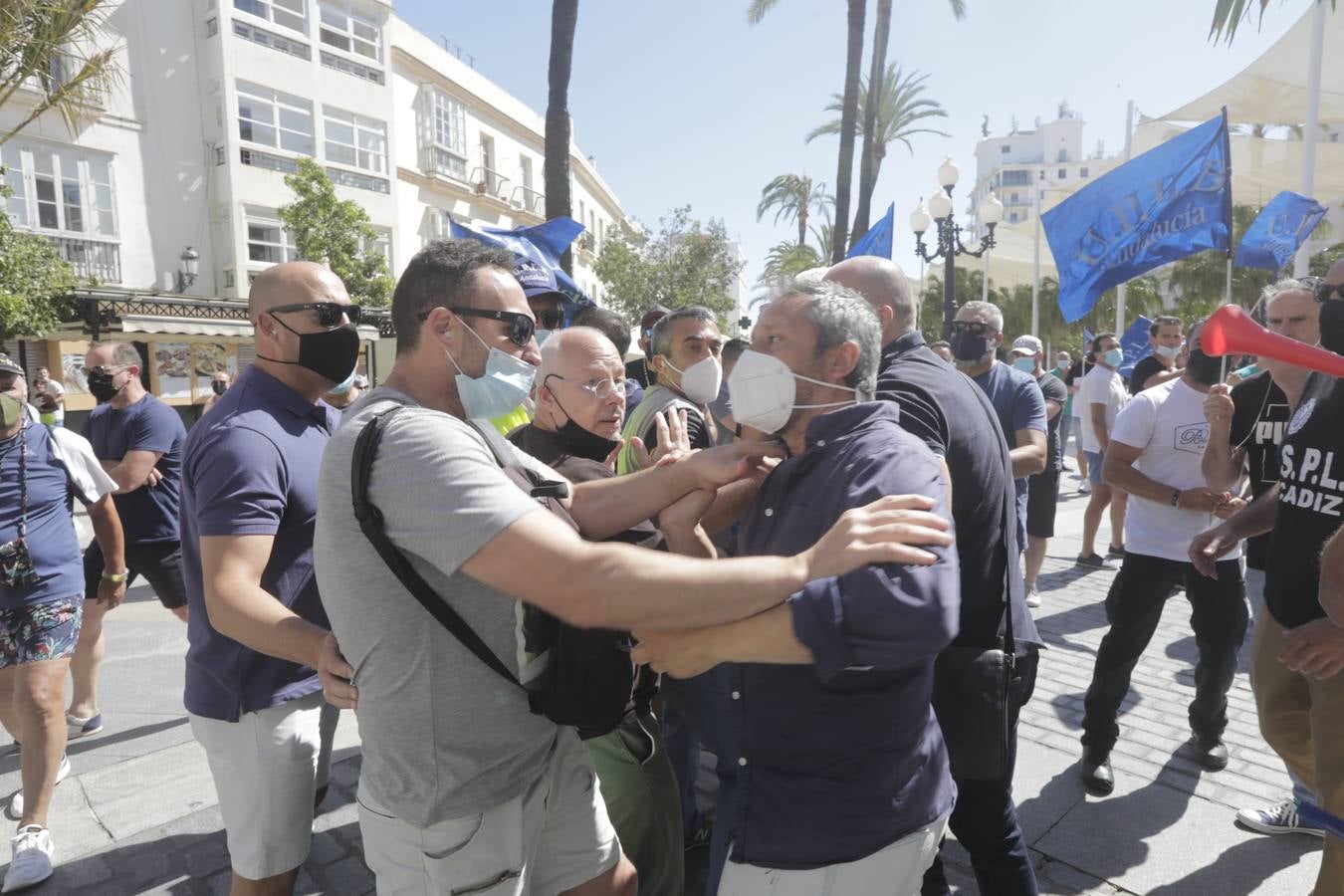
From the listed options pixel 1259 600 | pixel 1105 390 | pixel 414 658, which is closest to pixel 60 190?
pixel 1105 390

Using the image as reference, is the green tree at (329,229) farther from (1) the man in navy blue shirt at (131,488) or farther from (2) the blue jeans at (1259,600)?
(2) the blue jeans at (1259,600)

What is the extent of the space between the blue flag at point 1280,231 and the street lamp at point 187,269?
20814 millimetres

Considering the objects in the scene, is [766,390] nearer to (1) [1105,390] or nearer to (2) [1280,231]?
(1) [1105,390]

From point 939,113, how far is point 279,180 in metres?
22.2

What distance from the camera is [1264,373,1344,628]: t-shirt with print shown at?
2.51 meters

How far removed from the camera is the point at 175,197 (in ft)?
69.4

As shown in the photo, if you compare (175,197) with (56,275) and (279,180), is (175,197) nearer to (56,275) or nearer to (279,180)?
(279,180)

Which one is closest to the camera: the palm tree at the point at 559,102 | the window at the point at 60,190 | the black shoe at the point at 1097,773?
the black shoe at the point at 1097,773

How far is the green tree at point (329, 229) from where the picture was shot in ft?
64.3

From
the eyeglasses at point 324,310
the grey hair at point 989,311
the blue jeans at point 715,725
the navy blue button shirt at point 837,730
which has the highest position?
the grey hair at point 989,311

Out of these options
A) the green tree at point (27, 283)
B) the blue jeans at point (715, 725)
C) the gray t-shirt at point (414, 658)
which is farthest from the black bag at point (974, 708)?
the green tree at point (27, 283)

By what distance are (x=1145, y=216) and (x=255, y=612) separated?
6929 mm

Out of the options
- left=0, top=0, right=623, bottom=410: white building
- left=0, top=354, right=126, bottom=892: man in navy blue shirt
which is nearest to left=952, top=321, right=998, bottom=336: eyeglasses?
left=0, top=354, right=126, bottom=892: man in navy blue shirt

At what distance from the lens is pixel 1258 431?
3580 mm
